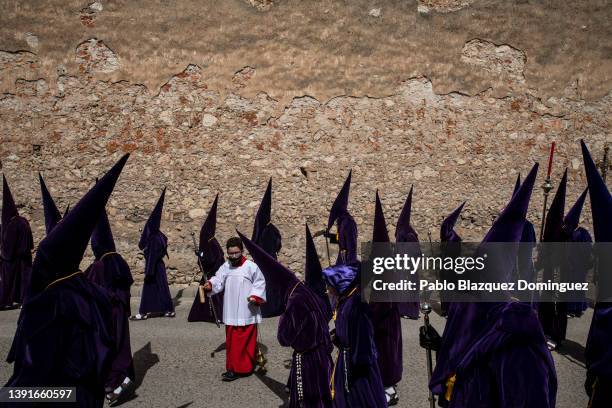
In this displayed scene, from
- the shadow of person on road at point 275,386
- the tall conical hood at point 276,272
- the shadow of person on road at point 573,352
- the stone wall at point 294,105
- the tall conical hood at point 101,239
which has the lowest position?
the shadow of person on road at point 275,386

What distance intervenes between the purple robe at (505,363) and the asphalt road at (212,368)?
2128 millimetres

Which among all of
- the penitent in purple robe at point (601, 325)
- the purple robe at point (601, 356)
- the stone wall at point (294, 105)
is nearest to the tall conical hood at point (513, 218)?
the penitent in purple robe at point (601, 325)

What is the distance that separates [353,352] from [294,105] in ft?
24.7

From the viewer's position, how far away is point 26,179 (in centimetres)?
1103

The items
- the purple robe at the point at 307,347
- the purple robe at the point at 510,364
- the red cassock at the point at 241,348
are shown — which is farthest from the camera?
the red cassock at the point at 241,348

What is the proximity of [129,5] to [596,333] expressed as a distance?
10306 mm

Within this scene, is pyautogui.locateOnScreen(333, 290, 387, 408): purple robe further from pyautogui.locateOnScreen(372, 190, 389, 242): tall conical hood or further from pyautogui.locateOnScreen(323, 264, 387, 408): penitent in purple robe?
pyautogui.locateOnScreen(372, 190, 389, 242): tall conical hood

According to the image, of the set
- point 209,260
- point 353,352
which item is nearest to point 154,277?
point 209,260

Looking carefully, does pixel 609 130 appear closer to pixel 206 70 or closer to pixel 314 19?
pixel 314 19

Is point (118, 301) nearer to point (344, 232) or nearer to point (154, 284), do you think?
point (154, 284)

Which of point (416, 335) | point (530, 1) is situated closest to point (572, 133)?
point (530, 1)

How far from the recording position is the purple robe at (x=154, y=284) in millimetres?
8875

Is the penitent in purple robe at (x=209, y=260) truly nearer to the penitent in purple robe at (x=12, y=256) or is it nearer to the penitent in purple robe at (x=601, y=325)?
the penitent in purple robe at (x=12, y=256)

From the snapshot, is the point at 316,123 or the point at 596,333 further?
the point at 316,123
